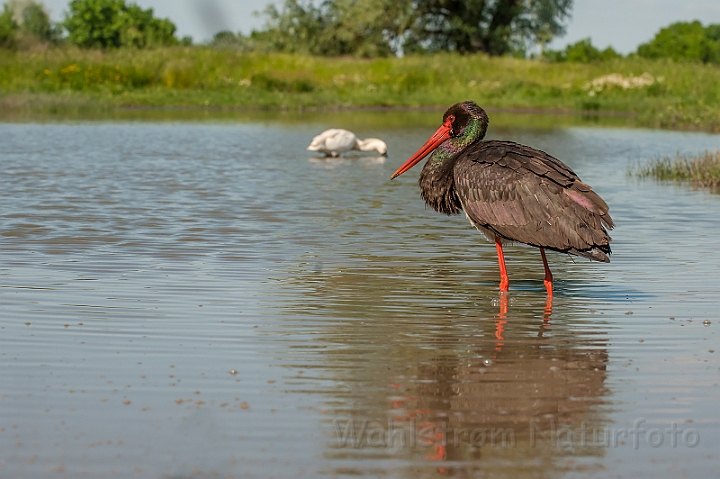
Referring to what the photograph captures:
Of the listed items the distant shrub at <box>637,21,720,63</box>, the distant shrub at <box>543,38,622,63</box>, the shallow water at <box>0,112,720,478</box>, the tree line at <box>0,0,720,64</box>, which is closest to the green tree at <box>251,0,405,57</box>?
the tree line at <box>0,0,720,64</box>

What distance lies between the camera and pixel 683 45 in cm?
10306

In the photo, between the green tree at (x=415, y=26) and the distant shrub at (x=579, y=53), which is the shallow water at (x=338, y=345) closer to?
the green tree at (x=415, y=26)

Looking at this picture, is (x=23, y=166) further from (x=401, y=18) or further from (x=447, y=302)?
(x=401, y=18)

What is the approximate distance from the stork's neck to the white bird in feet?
39.5

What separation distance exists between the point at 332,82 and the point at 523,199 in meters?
38.8

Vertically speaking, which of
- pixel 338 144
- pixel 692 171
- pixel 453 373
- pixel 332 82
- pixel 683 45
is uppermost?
pixel 683 45

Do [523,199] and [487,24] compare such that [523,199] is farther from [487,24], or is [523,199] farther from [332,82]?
[487,24]

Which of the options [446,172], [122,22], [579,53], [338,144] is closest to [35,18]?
[122,22]

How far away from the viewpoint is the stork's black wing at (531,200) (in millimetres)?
7719

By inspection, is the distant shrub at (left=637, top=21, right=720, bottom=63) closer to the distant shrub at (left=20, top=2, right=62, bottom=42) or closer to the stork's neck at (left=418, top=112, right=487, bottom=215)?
the stork's neck at (left=418, top=112, right=487, bottom=215)

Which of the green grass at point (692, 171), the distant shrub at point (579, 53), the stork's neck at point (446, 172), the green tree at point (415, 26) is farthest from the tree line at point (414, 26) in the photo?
the stork's neck at point (446, 172)

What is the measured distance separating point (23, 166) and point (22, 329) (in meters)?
12.0

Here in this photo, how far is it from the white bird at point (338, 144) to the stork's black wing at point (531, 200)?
12.9m

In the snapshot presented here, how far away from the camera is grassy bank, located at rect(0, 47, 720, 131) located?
40.1m
